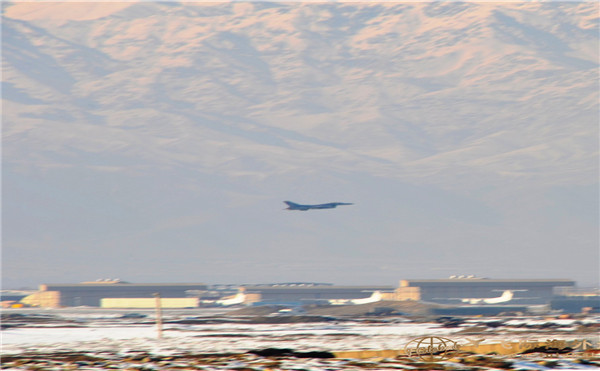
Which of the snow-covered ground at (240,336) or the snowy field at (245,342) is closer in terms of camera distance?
the snowy field at (245,342)

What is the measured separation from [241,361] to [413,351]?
13.1 m

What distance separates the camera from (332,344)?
72.7m

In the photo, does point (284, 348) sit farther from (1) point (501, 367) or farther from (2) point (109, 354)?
(1) point (501, 367)

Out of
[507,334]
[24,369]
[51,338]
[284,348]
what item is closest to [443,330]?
[507,334]

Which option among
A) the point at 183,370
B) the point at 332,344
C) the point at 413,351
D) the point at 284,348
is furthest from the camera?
the point at 332,344

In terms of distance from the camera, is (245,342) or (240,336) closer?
(245,342)

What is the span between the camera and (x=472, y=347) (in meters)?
62.8

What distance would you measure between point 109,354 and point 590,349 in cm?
3707

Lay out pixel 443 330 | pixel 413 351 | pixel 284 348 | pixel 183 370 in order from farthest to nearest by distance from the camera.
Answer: pixel 443 330
pixel 284 348
pixel 413 351
pixel 183 370

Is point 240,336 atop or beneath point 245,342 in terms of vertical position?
atop

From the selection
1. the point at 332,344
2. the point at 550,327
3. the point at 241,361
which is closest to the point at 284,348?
the point at 332,344

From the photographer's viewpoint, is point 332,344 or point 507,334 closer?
point 332,344

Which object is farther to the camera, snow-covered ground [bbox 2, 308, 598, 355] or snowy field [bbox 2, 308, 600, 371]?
snow-covered ground [bbox 2, 308, 598, 355]

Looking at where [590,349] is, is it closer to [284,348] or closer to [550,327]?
[284,348]
